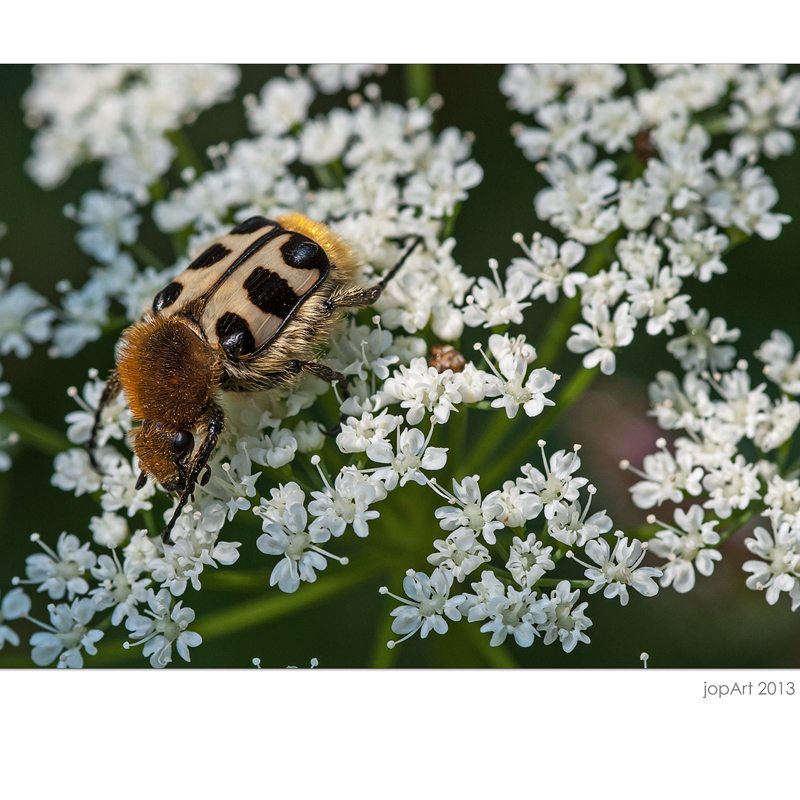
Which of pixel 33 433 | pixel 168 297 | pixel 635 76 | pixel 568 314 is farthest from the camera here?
pixel 635 76

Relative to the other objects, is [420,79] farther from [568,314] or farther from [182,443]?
[182,443]

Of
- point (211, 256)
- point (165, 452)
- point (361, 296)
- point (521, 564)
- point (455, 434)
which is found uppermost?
point (211, 256)

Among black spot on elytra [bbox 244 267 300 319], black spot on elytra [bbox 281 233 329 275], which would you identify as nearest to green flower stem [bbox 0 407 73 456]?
black spot on elytra [bbox 244 267 300 319]

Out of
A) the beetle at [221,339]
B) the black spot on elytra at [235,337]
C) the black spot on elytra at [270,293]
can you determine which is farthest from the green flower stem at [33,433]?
the black spot on elytra at [270,293]

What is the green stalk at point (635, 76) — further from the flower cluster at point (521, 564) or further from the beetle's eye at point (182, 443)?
the beetle's eye at point (182, 443)

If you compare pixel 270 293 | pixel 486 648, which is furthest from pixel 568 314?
pixel 486 648

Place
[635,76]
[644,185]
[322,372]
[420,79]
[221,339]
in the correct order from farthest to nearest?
1. [420,79]
2. [635,76]
3. [644,185]
4. [322,372]
5. [221,339]

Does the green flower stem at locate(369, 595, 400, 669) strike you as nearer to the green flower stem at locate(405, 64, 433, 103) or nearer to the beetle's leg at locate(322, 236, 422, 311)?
the beetle's leg at locate(322, 236, 422, 311)
